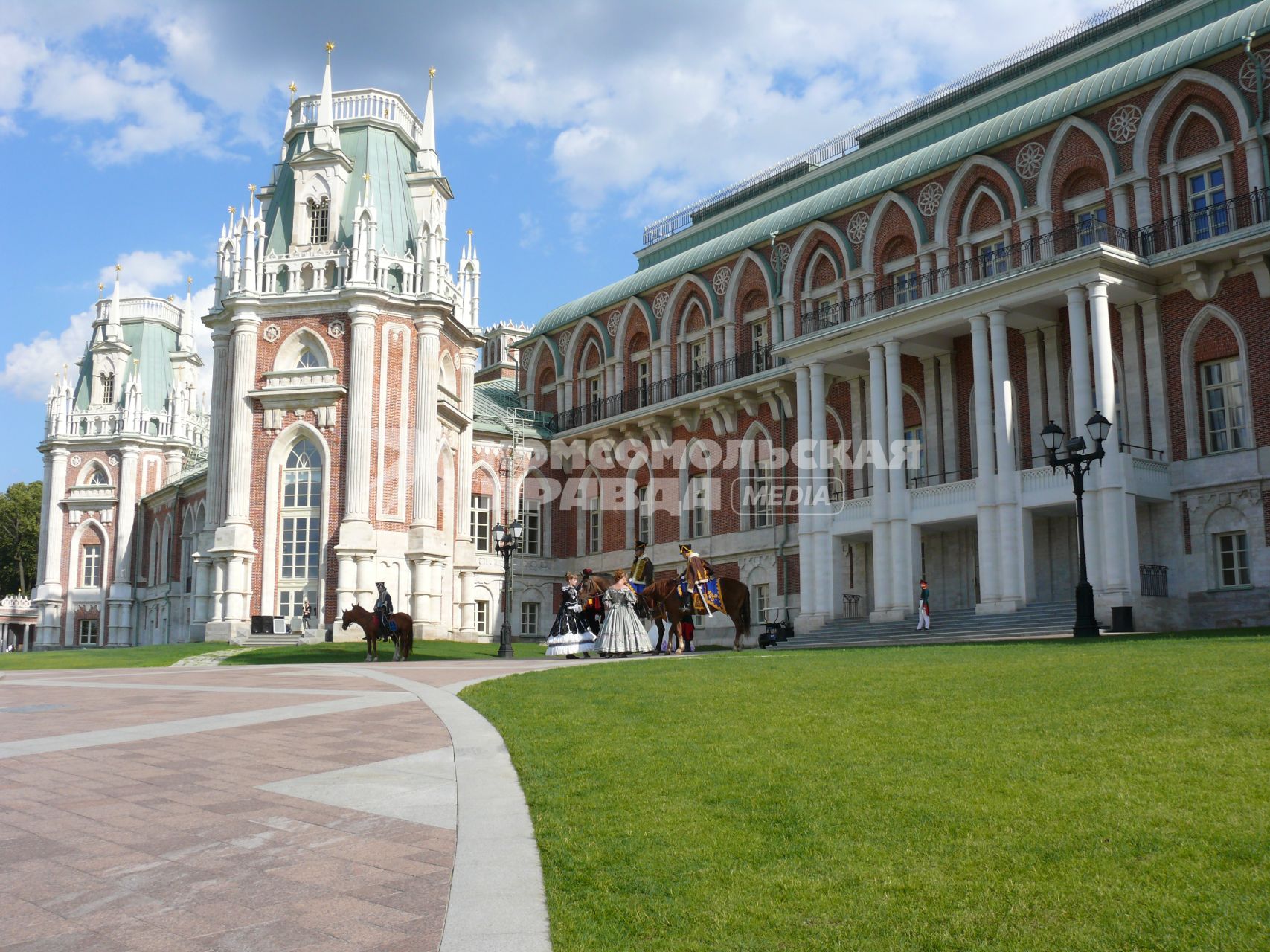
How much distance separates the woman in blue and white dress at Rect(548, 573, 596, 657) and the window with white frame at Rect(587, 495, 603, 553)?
2164 centimetres

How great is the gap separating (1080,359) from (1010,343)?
4.45m

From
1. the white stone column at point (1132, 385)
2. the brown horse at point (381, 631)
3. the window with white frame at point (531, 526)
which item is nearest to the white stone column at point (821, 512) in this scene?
the white stone column at point (1132, 385)

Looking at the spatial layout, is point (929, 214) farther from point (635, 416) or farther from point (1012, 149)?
point (635, 416)

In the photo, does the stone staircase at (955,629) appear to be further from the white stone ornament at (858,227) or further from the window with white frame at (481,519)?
the window with white frame at (481,519)

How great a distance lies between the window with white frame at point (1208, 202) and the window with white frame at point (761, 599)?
17.7m

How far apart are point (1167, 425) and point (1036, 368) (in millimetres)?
4078

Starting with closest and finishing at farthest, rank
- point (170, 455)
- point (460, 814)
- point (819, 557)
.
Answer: point (460, 814)
point (819, 557)
point (170, 455)

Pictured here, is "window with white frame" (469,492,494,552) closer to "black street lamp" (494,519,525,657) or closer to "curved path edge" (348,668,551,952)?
"black street lamp" (494,519,525,657)

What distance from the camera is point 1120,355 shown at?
29.8 meters

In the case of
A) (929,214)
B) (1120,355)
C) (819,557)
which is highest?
(929,214)

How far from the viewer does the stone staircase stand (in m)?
26.1

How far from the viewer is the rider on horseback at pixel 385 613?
2773 centimetres

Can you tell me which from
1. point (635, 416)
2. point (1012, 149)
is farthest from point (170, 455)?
point (1012, 149)

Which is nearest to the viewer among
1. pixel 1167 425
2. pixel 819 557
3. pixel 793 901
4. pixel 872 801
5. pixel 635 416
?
pixel 793 901
